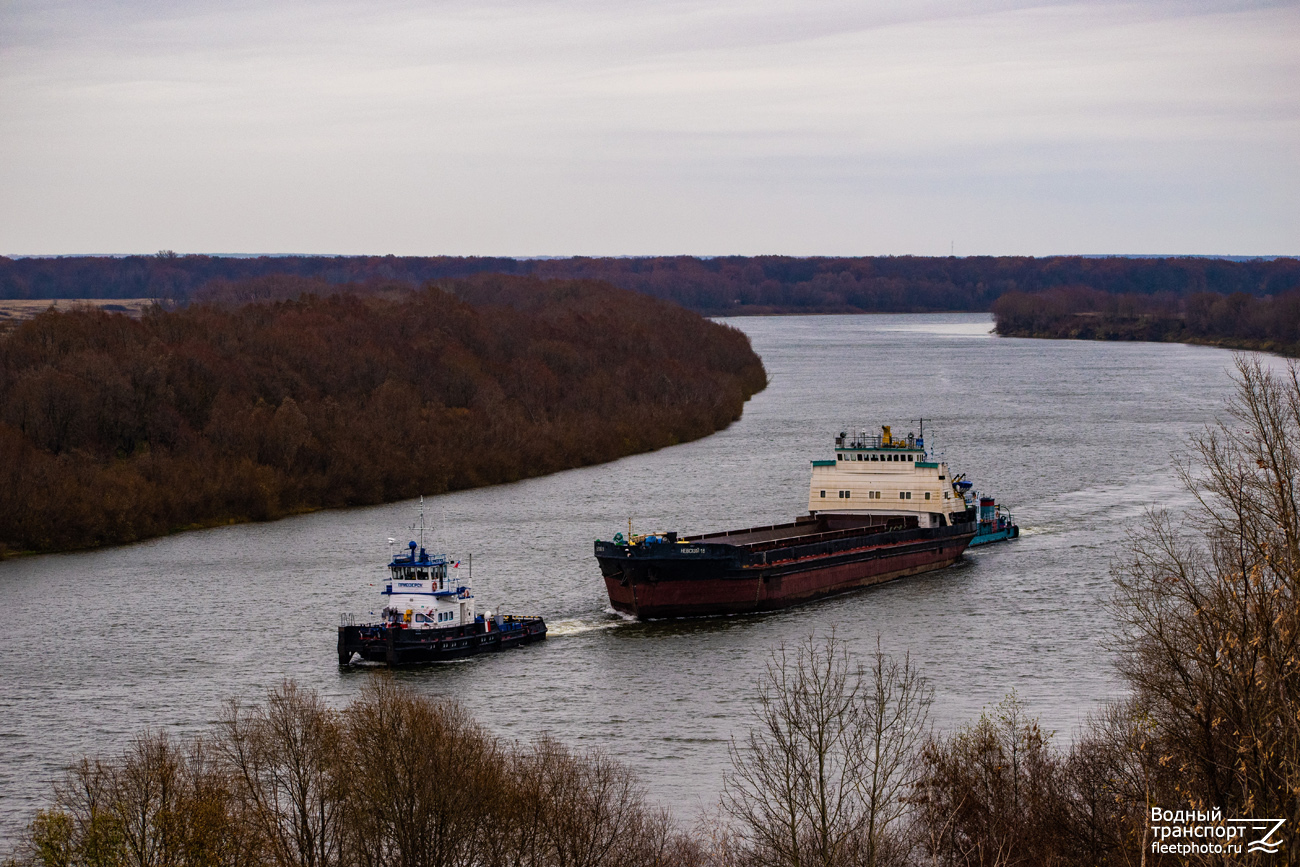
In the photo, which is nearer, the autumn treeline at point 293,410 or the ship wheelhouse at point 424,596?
the ship wheelhouse at point 424,596

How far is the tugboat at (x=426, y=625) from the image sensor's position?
4028cm

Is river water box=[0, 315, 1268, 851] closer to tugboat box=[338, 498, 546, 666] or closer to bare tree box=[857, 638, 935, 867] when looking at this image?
tugboat box=[338, 498, 546, 666]

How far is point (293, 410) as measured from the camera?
3120 inches

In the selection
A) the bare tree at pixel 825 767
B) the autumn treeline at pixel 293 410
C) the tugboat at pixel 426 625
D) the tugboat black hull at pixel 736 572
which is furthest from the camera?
the autumn treeline at pixel 293 410

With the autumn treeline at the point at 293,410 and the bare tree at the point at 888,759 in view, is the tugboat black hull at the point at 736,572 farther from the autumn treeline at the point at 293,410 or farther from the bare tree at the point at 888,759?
the autumn treeline at the point at 293,410

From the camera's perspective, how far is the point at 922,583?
52594 mm

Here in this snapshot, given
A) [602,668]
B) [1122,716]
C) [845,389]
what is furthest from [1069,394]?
[1122,716]

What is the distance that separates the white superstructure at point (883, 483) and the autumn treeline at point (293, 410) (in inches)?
1027

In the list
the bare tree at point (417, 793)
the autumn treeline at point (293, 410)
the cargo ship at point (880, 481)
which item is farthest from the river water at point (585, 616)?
the bare tree at point (417, 793)

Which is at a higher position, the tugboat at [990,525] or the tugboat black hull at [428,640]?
the tugboat at [990,525]

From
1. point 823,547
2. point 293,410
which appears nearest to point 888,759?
point 823,547

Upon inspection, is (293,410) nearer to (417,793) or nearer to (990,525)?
(990,525)

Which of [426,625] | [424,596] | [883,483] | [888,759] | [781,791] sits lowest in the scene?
[888,759]

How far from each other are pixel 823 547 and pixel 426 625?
48.3 ft
